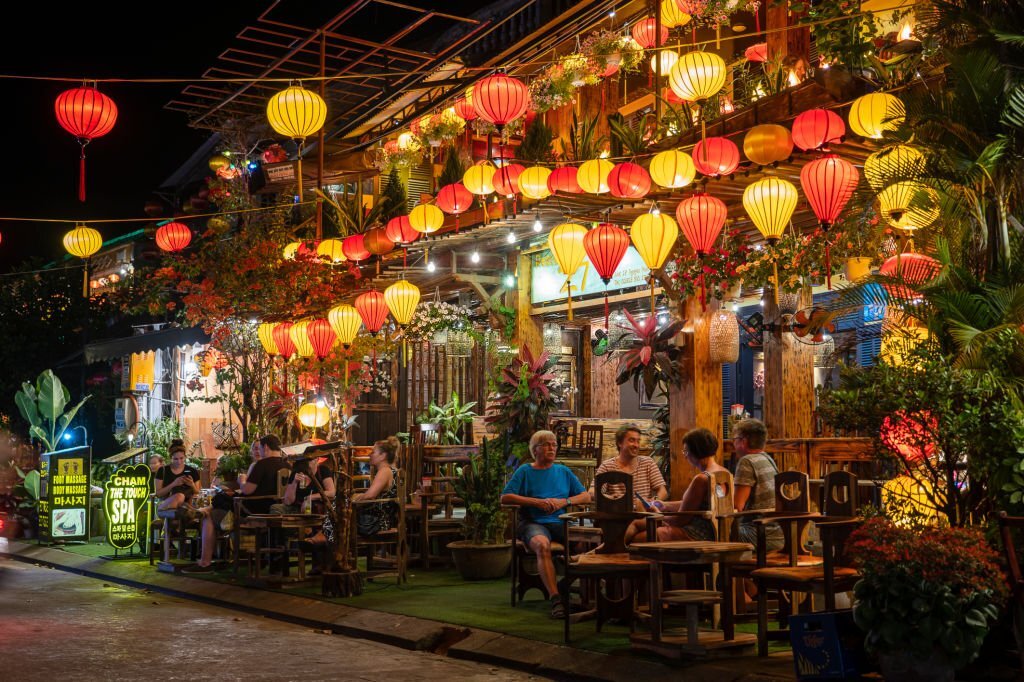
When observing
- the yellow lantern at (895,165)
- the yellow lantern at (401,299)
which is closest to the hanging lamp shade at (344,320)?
the yellow lantern at (401,299)

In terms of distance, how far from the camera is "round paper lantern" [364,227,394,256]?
16.5 metres

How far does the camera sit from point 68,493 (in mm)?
17297

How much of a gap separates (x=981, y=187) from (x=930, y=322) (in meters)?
0.92

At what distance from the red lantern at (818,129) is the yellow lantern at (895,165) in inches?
39.0

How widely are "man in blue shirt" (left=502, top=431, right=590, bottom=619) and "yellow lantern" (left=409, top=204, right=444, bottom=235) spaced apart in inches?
226

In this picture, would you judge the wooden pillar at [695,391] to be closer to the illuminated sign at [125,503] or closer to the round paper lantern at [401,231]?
the round paper lantern at [401,231]

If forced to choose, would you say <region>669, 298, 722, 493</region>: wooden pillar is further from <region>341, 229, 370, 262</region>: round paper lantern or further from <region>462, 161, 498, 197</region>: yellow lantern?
<region>341, 229, 370, 262</region>: round paper lantern

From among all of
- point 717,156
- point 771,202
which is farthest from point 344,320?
point 771,202

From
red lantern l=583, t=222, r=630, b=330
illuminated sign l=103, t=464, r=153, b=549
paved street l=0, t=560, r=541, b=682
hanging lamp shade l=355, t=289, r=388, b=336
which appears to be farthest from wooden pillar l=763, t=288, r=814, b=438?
illuminated sign l=103, t=464, r=153, b=549

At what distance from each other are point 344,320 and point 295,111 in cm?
375

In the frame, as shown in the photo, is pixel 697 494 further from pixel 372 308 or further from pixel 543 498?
pixel 372 308

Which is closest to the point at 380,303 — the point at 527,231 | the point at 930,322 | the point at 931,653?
the point at 527,231

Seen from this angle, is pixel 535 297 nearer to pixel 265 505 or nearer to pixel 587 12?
pixel 587 12

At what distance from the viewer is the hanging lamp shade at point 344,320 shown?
15188 mm
